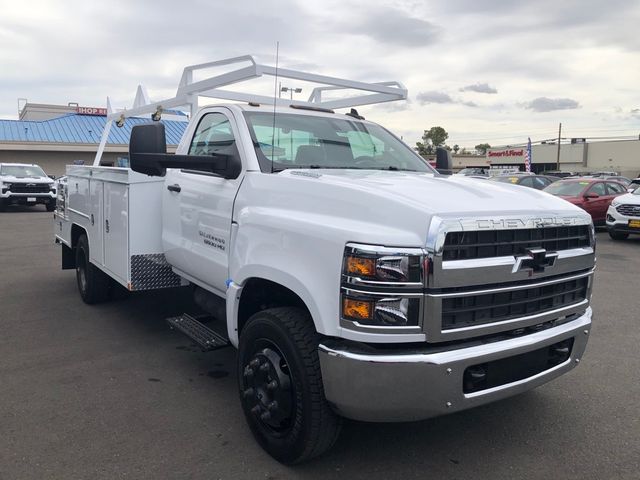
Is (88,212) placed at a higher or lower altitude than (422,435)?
higher

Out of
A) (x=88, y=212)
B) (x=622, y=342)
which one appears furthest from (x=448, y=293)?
(x=88, y=212)

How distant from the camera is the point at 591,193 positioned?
15.6m

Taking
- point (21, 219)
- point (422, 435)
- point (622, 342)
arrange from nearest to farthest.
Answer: point (422, 435), point (622, 342), point (21, 219)

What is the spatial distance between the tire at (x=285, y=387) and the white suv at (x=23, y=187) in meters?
20.1

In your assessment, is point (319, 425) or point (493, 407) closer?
point (319, 425)

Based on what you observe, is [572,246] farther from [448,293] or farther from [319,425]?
[319,425]

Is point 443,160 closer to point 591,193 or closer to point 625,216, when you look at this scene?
point 625,216

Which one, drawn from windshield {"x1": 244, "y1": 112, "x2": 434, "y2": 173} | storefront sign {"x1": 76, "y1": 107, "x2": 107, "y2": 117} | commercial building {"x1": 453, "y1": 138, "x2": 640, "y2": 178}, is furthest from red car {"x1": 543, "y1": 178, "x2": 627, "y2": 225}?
commercial building {"x1": 453, "y1": 138, "x2": 640, "y2": 178}

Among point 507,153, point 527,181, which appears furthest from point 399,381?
point 507,153

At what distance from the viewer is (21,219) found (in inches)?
708

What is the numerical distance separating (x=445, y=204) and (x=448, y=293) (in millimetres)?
459

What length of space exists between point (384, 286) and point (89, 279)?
4.75 m

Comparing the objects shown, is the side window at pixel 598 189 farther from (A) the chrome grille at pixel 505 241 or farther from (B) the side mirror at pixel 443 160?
(A) the chrome grille at pixel 505 241

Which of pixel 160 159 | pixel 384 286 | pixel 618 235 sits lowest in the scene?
pixel 618 235
